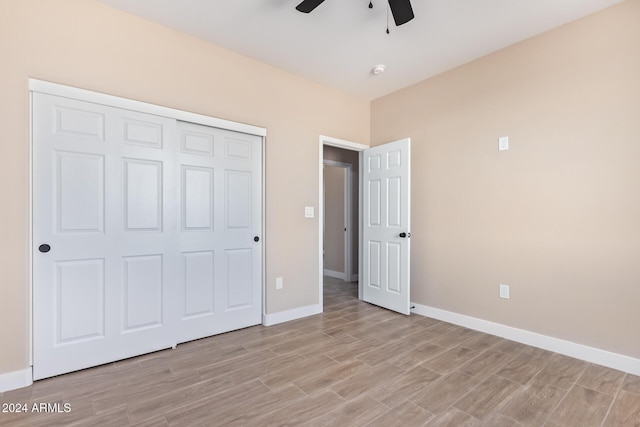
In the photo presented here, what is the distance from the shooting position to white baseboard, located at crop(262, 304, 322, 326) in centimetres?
323

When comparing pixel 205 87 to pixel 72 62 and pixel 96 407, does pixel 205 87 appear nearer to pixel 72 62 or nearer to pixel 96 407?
pixel 72 62

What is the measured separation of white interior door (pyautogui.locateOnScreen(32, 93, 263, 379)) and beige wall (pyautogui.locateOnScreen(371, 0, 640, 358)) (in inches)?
83.2

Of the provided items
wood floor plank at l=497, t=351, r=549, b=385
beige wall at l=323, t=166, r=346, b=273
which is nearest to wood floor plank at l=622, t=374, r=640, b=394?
wood floor plank at l=497, t=351, r=549, b=385

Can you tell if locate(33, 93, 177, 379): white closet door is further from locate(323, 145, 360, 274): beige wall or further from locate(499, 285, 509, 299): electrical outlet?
locate(323, 145, 360, 274): beige wall

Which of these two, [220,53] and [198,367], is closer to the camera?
[198,367]

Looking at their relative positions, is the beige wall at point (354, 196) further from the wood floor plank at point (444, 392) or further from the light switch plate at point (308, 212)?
the wood floor plank at point (444, 392)

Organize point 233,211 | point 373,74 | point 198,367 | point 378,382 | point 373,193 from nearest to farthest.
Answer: point 378,382
point 198,367
point 233,211
point 373,74
point 373,193

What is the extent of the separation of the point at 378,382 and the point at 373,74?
10.3 feet

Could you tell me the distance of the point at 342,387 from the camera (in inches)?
80.3

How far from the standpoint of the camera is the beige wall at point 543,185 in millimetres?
2291

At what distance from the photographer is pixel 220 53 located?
9.64 ft

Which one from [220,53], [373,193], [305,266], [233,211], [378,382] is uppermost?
[220,53]

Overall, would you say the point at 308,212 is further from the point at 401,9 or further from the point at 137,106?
the point at 401,9

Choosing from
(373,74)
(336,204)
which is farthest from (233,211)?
(336,204)
